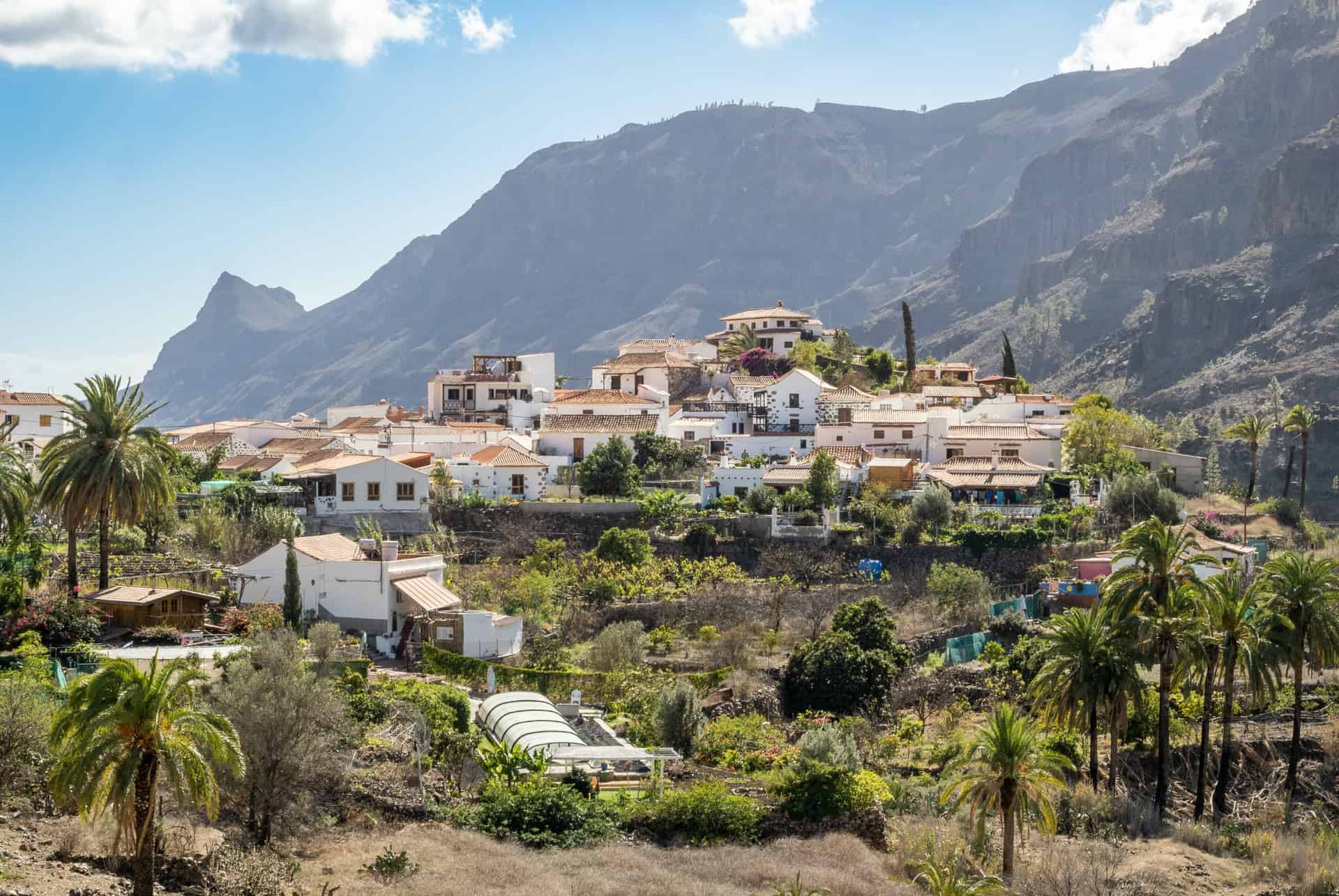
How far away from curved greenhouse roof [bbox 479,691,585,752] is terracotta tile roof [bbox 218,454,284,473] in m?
31.1

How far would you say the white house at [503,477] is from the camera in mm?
62188

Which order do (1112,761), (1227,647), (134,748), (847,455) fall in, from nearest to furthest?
(134,748) < (1227,647) < (1112,761) < (847,455)

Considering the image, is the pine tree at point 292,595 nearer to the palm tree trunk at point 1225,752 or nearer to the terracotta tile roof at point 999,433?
the palm tree trunk at point 1225,752

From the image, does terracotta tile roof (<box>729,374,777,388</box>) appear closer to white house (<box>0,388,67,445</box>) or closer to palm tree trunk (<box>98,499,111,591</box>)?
white house (<box>0,388,67,445</box>)

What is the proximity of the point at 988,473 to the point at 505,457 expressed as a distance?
21.6m

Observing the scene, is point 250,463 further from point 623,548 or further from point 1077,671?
point 1077,671

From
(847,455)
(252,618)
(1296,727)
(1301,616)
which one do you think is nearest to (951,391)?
(847,455)

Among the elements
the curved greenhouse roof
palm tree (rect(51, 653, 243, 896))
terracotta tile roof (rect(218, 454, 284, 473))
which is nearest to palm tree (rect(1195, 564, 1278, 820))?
the curved greenhouse roof

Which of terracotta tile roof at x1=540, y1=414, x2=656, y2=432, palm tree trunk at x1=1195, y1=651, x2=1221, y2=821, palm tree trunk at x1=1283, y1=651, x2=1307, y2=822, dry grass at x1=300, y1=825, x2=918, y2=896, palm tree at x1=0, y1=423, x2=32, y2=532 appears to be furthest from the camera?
terracotta tile roof at x1=540, y1=414, x2=656, y2=432

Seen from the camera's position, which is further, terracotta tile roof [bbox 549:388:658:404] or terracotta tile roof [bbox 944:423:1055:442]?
terracotta tile roof [bbox 549:388:658:404]

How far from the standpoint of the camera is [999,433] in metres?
69.1

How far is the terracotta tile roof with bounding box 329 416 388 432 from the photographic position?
80688 mm

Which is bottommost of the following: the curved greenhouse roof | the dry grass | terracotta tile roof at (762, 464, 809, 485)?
the dry grass

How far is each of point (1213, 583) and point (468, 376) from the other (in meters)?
60.4
